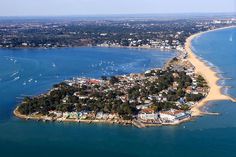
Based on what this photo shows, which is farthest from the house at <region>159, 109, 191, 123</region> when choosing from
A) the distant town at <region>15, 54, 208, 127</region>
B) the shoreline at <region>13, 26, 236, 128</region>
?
the shoreline at <region>13, 26, 236, 128</region>

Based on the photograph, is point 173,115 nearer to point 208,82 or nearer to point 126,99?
point 126,99

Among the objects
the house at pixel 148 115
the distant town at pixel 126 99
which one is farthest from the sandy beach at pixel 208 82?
the house at pixel 148 115

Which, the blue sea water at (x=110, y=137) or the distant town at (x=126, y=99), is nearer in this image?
the blue sea water at (x=110, y=137)

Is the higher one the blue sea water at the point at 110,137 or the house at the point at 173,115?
the house at the point at 173,115

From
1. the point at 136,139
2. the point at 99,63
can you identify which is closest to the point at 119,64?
the point at 99,63

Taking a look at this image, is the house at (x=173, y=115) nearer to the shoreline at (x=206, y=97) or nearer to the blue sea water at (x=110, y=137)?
the shoreline at (x=206, y=97)

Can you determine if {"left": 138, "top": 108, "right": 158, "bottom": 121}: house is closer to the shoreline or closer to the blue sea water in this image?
the shoreline

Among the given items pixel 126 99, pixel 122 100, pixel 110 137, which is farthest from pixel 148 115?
pixel 126 99
